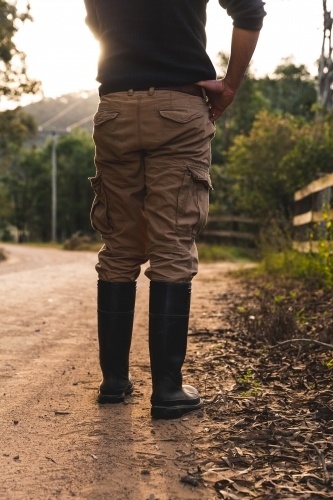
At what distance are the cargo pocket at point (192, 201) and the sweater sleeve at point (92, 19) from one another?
2.74 ft

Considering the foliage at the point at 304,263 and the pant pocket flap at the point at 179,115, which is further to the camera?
the foliage at the point at 304,263

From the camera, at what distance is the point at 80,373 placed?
129 inches

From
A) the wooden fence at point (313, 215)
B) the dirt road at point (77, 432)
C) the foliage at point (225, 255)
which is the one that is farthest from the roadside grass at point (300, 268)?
the foliage at point (225, 255)

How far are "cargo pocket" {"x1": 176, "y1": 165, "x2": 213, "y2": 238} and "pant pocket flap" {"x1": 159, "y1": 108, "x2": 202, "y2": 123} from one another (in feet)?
0.63

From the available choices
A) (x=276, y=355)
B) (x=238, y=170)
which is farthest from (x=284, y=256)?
(x=238, y=170)

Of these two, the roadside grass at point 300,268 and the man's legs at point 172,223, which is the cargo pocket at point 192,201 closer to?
the man's legs at point 172,223

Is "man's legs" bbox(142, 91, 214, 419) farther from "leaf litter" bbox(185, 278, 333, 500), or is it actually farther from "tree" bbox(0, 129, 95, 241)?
"tree" bbox(0, 129, 95, 241)

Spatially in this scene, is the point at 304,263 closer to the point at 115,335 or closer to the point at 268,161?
the point at 115,335

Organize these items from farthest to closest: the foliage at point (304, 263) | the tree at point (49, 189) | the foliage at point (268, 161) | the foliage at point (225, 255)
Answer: the tree at point (49, 189) → the foliage at point (268, 161) → the foliage at point (225, 255) → the foliage at point (304, 263)

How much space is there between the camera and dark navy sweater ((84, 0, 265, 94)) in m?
2.64

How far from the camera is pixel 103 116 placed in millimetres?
2736

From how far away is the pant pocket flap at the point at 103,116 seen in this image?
2703mm

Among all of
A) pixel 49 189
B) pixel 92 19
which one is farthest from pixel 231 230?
pixel 49 189

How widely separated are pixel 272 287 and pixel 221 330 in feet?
7.59
